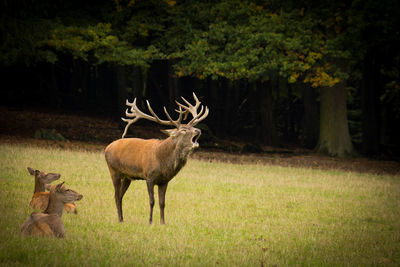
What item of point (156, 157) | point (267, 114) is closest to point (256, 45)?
point (267, 114)

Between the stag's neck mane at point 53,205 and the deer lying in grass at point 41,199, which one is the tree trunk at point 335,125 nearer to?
the deer lying in grass at point 41,199

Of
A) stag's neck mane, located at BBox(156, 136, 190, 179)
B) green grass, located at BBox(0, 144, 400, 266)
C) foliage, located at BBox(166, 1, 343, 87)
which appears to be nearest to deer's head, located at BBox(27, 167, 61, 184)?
green grass, located at BBox(0, 144, 400, 266)

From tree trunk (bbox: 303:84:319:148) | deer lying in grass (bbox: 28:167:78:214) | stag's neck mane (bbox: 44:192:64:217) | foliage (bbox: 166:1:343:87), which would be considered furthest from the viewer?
tree trunk (bbox: 303:84:319:148)

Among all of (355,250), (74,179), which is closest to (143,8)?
(74,179)

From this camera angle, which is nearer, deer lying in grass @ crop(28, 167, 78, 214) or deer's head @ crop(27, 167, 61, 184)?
deer lying in grass @ crop(28, 167, 78, 214)

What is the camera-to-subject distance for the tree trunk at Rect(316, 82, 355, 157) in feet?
73.9

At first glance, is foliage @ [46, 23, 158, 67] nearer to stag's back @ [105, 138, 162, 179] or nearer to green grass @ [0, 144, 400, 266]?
green grass @ [0, 144, 400, 266]

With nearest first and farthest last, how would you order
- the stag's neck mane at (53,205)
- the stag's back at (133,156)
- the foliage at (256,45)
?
the stag's neck mane at (53,205)
the stag's back at (133,156)
the foliage at (256,45)

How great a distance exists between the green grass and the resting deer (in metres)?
0.68

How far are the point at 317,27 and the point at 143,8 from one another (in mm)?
7303

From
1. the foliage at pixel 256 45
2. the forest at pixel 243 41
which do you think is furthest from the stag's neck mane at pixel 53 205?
the foliage at pixel 256 45

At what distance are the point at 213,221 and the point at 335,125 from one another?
47.2 feet

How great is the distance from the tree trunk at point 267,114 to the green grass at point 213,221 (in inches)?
398

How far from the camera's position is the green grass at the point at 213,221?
269 inches
